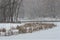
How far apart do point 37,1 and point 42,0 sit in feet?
6.82

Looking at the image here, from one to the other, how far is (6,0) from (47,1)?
3700cm

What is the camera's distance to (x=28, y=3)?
236ft

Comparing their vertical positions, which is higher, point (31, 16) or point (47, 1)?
point (47, 1)

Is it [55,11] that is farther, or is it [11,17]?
[55,11]

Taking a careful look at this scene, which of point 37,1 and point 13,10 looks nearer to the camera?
point 13,10

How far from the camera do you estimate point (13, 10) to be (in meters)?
30.9

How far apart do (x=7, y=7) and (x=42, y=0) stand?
3949 centimetres

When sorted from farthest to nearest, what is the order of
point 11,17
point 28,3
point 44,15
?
point 28,3
point 44,15
point 11,17

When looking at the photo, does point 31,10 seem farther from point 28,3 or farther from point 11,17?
point 11,17

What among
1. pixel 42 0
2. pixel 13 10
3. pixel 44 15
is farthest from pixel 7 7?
pixel 42 0

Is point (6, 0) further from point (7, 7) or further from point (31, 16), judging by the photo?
point (31, 16)

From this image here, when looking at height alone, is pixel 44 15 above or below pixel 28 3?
below

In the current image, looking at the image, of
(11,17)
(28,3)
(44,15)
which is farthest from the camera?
(28,3)

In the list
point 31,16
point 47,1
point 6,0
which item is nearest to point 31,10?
point 31,16
